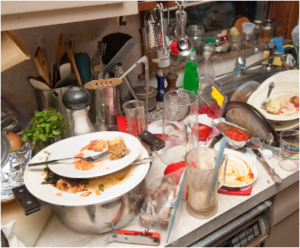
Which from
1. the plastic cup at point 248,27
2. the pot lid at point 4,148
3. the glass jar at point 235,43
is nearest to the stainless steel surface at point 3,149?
the pot lid at point 4,148

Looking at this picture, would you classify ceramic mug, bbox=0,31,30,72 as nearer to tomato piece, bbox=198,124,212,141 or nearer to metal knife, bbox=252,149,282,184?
tomato piece, bbox=198,124,212,141

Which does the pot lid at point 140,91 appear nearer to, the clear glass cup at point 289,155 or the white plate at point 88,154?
the white plate at point 88,154

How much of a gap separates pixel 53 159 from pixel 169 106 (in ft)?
1.36

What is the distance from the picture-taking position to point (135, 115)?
36.2 inches

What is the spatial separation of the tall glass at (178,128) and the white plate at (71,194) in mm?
235

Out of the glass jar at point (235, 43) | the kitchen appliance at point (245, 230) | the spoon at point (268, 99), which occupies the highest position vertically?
the glass jar at point (235, 43)

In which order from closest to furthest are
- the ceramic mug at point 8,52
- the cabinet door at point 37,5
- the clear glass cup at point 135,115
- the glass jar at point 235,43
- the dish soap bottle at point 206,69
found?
the cabinet door at point 37,5 → the ceramic mug at point 8,52 → the clear glass cup at point 135,115 → the dish soap bottle at point 206,69 → the glass jar at point 235,43

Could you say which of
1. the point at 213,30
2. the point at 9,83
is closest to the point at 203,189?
the point at 9,83

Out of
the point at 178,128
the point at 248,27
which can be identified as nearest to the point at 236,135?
the point at 178,128

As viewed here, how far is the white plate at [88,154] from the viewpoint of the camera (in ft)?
2.06

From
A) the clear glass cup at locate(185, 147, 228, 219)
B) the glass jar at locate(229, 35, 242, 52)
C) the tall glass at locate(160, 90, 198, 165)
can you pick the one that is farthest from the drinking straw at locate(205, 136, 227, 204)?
the glass jar at locate(229, 35, 242, 52)

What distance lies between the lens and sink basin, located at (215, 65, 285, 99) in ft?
4.50

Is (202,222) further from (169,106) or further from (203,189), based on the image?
(169,106)

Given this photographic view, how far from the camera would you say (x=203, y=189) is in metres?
0.67
